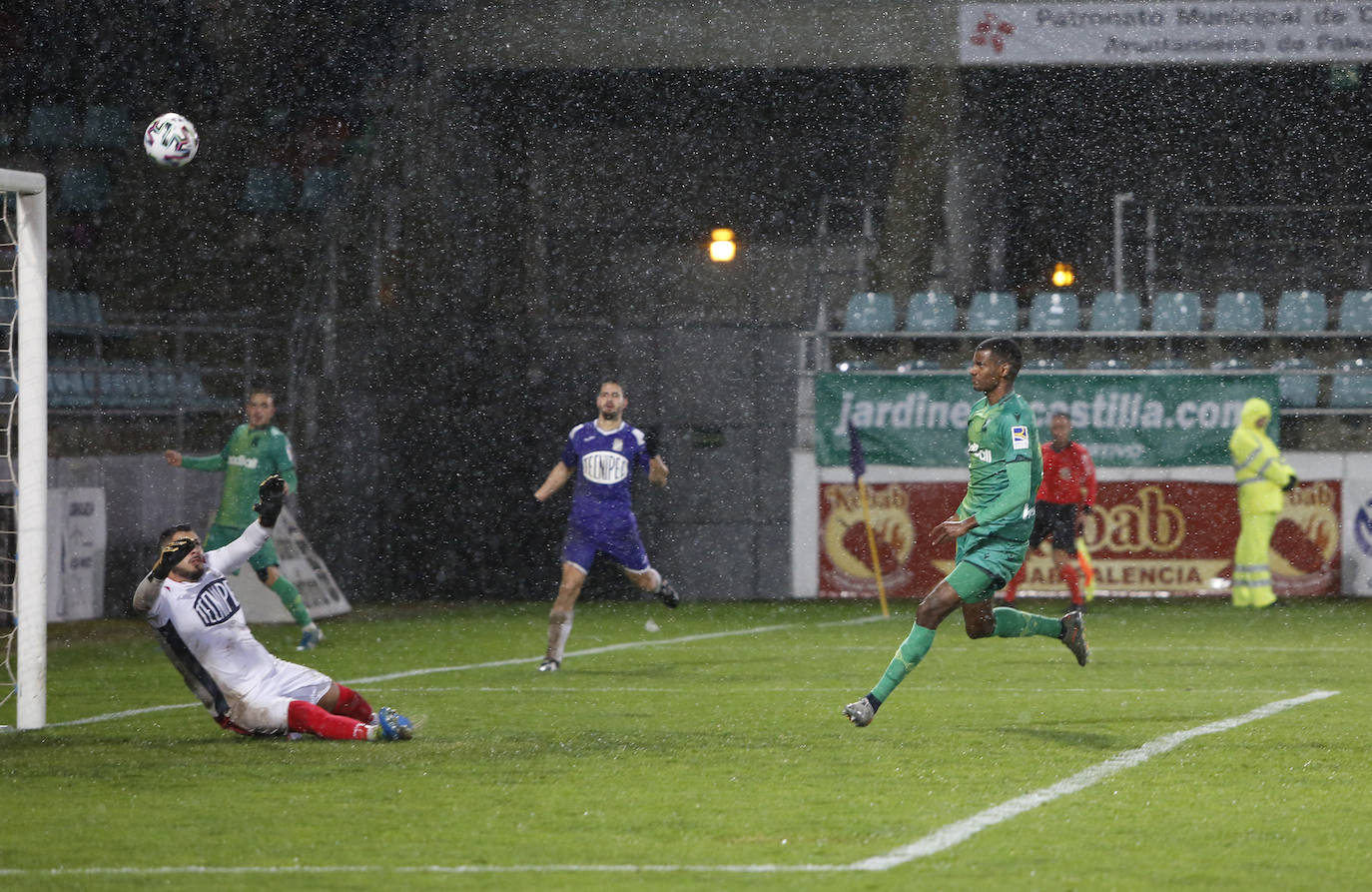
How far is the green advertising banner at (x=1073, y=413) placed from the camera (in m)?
20.9

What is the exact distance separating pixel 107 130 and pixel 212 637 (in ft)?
62.5

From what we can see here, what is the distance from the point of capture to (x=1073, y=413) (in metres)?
21.1

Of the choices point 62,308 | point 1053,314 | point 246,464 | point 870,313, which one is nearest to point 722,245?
point 870,313

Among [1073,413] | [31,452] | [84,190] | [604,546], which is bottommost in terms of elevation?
[604,546]

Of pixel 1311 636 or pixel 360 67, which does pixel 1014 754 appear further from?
pixel 360 67

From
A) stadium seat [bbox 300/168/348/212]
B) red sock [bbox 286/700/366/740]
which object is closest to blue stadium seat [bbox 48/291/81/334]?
stadium seat [bbox 300/168/348/212]

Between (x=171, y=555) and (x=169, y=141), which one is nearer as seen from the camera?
(x=171, y=555)

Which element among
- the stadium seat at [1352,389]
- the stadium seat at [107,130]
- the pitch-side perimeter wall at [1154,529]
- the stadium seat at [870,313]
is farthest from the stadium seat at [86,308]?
the stadium seat at [1352,389]

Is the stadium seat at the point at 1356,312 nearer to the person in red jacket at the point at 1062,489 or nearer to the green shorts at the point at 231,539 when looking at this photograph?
the person in red jacket at the point at 1062,489

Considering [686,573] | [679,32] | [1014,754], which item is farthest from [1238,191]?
[1014,754]

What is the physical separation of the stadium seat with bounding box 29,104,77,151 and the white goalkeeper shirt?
747 inches

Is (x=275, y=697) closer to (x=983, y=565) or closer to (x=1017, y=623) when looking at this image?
(x=983, y=565)

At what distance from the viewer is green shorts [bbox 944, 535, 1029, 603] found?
9352mm

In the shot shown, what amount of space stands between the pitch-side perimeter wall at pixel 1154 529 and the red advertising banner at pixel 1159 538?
0.04 ft
